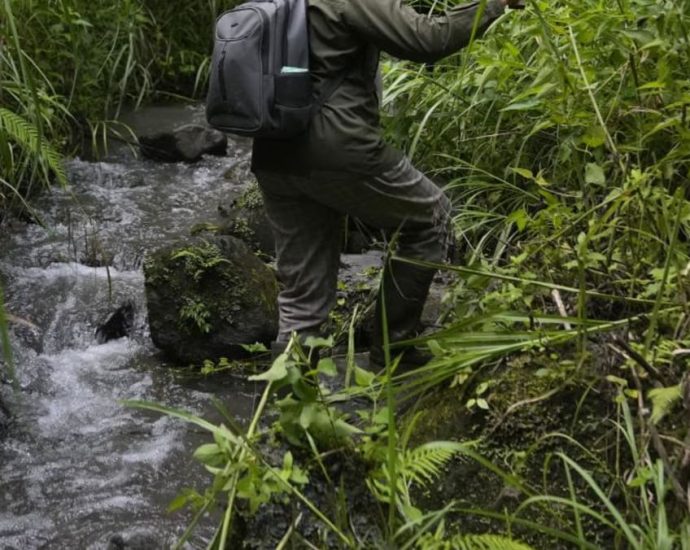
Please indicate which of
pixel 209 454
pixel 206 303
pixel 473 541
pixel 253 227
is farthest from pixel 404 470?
pixel 253 227

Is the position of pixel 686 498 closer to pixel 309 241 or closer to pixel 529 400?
pixel 529 400

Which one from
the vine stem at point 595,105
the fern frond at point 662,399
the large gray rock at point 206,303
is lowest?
the large gray rock at point 206,303

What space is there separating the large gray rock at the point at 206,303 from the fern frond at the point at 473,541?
3079 millimetres

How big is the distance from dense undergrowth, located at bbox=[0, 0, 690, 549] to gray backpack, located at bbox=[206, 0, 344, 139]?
676mm

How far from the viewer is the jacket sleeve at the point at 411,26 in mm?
3254

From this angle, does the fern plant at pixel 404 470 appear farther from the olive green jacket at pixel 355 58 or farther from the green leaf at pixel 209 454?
the olive green jacket at pixel 355 58

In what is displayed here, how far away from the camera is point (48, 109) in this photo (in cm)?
673

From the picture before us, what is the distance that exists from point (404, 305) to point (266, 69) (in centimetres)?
110

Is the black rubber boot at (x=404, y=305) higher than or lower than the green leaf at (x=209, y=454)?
lower

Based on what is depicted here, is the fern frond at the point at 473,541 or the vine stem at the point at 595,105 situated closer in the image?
the fern frond at the point at 473,541

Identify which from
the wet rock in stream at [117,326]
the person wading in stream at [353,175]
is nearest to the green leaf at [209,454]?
the person wading in stream at [353,175]

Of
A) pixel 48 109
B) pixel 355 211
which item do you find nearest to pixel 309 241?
pixel 355 211

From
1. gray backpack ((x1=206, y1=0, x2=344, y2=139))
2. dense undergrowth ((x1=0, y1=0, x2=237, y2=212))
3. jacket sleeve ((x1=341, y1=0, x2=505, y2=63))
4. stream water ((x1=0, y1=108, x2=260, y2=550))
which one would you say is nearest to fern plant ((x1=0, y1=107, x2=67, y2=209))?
dense undergrowth ((x1=0, y1=0, x2=237, y2=212))

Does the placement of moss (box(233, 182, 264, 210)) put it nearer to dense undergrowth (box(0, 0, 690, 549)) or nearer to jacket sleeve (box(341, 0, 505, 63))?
dense undergrowth (box(0, 0, 690, 549))
